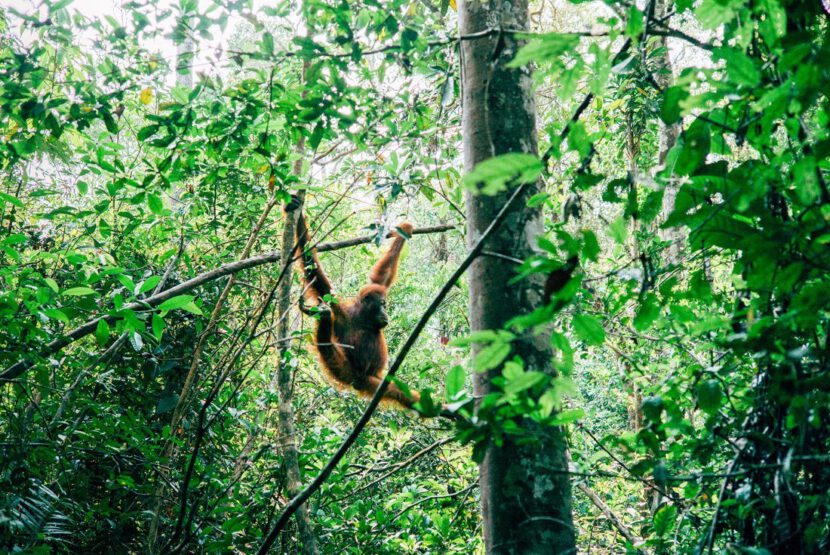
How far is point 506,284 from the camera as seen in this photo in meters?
1.48

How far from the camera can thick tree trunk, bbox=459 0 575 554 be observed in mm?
1477

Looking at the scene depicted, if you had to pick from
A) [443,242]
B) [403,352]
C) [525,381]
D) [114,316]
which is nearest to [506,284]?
[403,352]

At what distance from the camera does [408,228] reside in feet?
11.9

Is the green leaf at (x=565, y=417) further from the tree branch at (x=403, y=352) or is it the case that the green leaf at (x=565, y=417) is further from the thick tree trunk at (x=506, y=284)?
the tree branch at (x=403, y=352)

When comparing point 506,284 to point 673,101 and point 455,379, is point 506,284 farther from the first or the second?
point 673,101

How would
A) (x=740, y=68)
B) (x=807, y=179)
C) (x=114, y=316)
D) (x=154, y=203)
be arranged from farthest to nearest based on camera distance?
(x=154, y=203) → (x=114, y=316) → (x=740, y=68) → (x=807, y=179)

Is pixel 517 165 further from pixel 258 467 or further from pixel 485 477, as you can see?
pixel 258 467

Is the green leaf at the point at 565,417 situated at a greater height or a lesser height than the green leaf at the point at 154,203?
lesser

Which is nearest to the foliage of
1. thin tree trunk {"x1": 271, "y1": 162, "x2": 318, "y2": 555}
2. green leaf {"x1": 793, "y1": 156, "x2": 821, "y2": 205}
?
green leaf {"x1": 793, "y1": 156, "x2": 821, "y2": 205}

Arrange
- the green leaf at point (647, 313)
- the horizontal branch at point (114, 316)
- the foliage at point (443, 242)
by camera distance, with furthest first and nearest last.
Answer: the horizontal branch at point (114, 316), the green leaf at point (647, 313), the foliage at point (443, 242)

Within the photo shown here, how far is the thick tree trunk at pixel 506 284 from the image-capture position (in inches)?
58.1

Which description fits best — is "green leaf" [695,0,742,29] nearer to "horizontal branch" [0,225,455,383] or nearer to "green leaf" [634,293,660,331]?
"green leaf" [634,293,660,331]

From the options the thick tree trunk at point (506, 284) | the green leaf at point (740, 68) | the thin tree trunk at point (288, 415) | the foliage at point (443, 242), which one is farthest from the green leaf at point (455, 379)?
the thin tree trunk at point (288, 415)

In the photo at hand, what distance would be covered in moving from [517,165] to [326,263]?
270 inches
